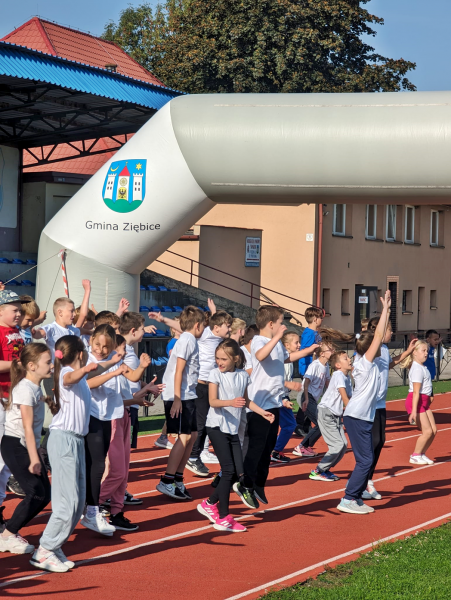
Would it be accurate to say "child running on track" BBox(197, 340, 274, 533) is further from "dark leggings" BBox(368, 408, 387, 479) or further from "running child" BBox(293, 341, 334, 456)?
"running child" BBox(293, 341, 334, 456)

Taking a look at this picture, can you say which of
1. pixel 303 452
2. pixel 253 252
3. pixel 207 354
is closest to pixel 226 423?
pixel 207 354

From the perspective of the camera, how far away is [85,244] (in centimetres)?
1155

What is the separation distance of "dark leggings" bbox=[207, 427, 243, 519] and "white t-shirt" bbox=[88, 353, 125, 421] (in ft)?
2.82

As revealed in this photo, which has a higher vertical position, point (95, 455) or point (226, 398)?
point (226, 398)

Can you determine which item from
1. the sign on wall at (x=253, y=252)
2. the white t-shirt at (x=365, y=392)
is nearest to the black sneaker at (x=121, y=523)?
the white t-shirt at (x=365, y=392)

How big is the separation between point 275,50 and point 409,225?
31.0ft

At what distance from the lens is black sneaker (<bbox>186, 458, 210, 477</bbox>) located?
32.2ft

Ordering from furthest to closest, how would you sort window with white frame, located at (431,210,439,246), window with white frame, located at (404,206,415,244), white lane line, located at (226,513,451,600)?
1. window with white frame, located at (431,210,439,246)
2. window with white frame, located at (404,206,415,244)
3. white lane line, located at (226,513,451,600)

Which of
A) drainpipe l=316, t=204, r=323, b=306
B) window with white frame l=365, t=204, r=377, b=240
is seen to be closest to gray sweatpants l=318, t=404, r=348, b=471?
drainpipe l=316, t=204, r=323, b=306

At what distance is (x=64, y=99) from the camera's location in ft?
64.0

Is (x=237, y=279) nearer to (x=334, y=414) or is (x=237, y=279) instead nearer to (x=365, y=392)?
(x=334, y=414)

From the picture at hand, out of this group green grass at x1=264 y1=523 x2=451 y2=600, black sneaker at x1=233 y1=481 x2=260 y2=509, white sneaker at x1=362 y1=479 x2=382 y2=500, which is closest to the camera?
green grass at x1=264 y1=523 x2=451 y2=600

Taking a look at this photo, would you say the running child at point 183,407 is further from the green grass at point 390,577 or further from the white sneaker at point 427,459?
the white sneaker at point 427,459

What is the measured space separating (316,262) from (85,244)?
756 inches
